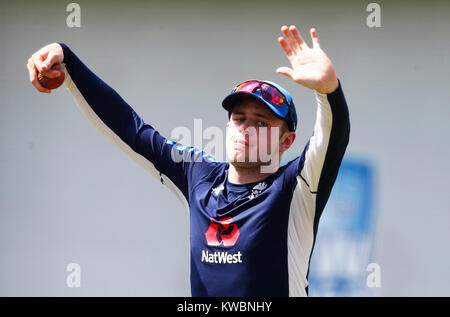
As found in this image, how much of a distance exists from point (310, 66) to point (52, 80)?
82cm

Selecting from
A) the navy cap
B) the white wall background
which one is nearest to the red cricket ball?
the navy cap

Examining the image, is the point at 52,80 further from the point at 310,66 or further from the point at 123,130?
the point at 310,66

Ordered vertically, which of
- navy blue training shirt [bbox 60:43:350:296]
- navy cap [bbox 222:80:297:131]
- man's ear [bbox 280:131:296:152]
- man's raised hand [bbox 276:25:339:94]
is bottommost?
→ navy blue training shirt [bbox 60:43:350:296]

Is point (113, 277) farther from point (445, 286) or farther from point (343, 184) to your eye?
point (445, 286)

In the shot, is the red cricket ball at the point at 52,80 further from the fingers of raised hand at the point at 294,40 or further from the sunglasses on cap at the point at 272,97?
the fingers of raised hand at the point at 294,40

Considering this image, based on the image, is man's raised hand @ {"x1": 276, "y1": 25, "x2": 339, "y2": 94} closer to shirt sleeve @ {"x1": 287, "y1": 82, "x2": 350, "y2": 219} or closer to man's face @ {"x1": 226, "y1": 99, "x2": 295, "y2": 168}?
shirt sleeve @ {"x1": 287, "y1": 82, "x2": 350, "y2": 219}

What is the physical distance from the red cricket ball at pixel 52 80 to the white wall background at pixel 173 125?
1644 mm

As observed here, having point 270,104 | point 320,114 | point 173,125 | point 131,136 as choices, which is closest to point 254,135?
point 270,104

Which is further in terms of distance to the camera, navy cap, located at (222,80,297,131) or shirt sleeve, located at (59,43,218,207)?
shirt sleeve, located at (59,43,218,207)

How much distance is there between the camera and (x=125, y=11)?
143 inches

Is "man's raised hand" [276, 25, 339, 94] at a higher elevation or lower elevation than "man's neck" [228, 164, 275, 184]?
higher

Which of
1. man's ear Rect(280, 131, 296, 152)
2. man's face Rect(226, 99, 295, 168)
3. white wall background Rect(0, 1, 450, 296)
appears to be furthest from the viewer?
white wall background Rect(0, 1, 450, 296)

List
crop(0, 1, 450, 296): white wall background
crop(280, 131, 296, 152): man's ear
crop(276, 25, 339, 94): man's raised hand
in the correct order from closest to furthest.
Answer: crop(276, 25, 339, 94): man's raised hand → crop(280, 131, 296, 152): man's ear → crop(0, 1, 450, 296): white wall background

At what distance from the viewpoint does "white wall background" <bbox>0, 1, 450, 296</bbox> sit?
3.52 meters
